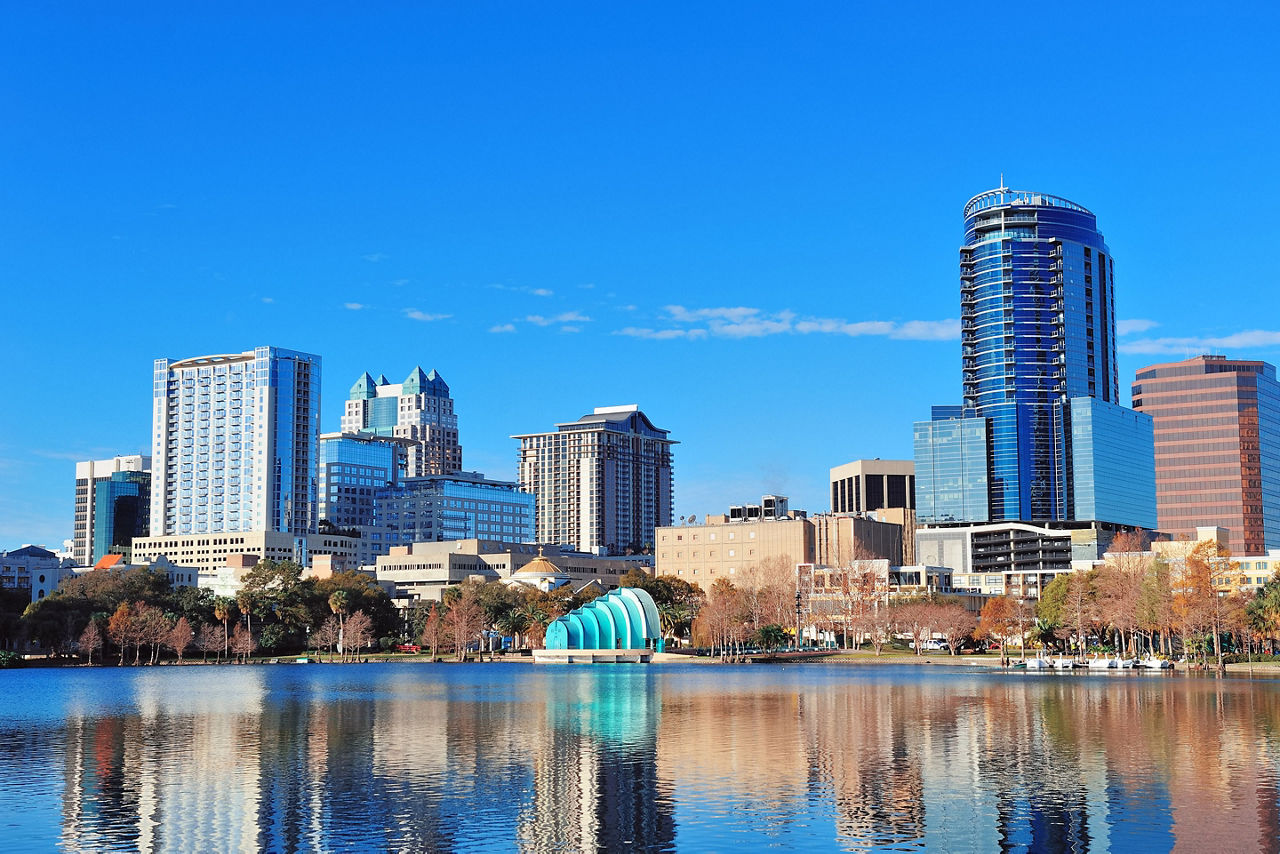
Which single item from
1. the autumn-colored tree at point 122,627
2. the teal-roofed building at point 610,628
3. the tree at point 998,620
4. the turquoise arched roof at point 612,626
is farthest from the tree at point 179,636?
the tree at point 998,620

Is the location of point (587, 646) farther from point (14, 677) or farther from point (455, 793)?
point (455, 793)

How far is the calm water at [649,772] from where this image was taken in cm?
3769

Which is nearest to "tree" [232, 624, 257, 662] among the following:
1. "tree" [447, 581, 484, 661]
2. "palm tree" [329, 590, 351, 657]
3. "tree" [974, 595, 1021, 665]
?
"palm tree" [329, 590, 351, 657]

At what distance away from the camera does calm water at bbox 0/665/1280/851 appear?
37688mm

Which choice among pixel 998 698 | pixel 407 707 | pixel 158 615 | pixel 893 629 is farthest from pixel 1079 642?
pixel 158 615

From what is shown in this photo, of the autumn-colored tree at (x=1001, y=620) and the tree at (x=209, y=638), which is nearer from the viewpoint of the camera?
the autumn-colored tree at (x=1001, y=620)

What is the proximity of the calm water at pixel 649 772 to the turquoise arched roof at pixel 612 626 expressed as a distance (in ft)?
310

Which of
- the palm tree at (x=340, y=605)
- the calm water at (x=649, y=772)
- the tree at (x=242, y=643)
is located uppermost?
the palm tree at (x=340, y=605)

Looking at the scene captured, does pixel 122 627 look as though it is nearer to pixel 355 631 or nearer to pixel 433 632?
pixel 355 631

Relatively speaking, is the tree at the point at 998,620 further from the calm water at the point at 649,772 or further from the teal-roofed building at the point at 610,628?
the calm water at the point at 649,772

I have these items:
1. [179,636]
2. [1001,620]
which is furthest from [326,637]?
[1001,620]

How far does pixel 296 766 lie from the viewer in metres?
52.2

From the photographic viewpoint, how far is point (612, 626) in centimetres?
19100

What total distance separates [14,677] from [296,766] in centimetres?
10128
